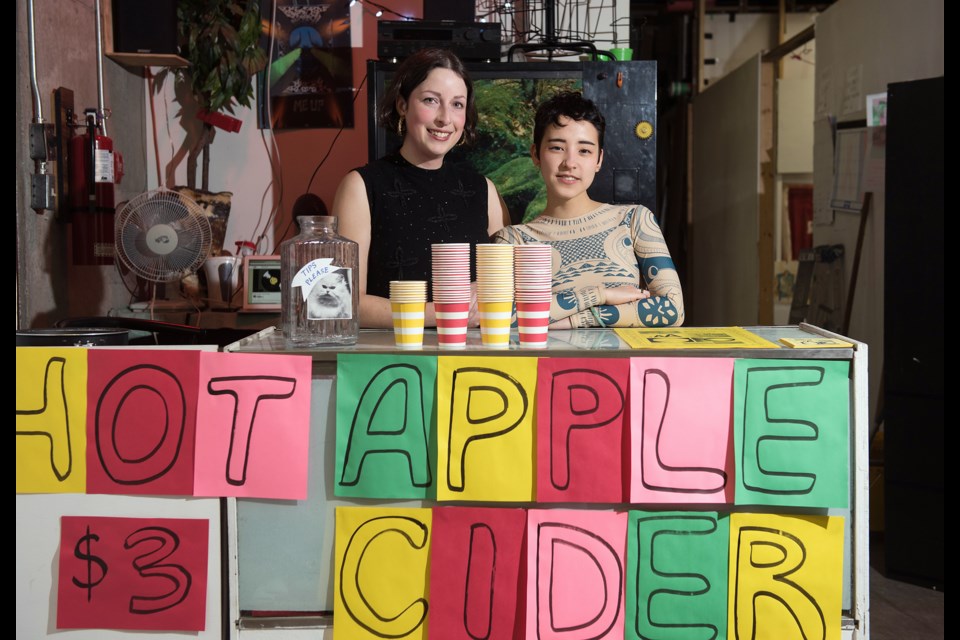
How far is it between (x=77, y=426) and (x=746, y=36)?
7229 millimetres

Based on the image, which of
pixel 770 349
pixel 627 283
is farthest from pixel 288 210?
pixel 770 349

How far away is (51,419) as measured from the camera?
4.42 feet

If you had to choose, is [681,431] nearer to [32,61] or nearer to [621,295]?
[621,295]

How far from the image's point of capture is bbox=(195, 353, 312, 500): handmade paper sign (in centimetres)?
132

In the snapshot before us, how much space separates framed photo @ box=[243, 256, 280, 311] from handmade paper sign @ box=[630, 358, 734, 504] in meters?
2.58

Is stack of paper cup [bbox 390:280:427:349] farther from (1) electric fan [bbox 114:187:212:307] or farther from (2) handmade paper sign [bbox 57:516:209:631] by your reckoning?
(1) electric fan [bbox 114:187:212:307]

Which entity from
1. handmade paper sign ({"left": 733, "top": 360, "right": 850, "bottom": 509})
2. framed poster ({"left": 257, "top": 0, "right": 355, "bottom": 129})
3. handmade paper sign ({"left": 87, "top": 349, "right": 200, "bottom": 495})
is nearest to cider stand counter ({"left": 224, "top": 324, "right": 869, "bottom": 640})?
handmade paper sign ({"left": 733, "top": 360, "right": 850, "bottom": 509})

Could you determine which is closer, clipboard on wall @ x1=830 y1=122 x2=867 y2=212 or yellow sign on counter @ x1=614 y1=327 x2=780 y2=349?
yellow sign on counter @ x1=614 y1=327 x2=780 y2=349

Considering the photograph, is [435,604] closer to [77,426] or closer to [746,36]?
[77,426]

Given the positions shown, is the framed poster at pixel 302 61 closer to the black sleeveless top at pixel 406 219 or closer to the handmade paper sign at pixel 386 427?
the black sleeveless top at pixel 406 219

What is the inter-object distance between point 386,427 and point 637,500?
15.8 inches

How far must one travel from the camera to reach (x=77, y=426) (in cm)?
135

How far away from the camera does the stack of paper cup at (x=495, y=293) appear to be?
1346mm

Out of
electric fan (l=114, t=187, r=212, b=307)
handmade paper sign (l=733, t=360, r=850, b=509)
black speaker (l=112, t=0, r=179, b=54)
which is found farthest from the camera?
black speaker (l=112, t=0, r=179, b=54)
